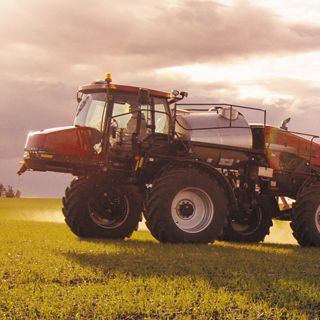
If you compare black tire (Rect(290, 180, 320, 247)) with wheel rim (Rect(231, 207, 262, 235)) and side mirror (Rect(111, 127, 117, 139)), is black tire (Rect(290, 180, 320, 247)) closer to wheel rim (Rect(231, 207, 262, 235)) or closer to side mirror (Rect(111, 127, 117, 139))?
wheel rim (Rect(231, 207, 262, 235))

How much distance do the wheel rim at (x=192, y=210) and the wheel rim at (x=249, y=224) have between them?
3346 millimetres

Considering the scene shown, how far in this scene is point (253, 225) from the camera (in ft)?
55.0

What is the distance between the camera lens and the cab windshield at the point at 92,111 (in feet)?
44.7

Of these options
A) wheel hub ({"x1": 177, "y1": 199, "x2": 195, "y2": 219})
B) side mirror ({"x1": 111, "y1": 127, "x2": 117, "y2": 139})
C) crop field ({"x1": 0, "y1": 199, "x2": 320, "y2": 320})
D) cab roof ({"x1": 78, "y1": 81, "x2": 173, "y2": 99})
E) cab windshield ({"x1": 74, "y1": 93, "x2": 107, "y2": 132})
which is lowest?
crop field ({"x1": 0, "y1": 199, "x2": 320, "y2": 320})

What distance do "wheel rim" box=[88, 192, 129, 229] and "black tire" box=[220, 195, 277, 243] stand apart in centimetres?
323

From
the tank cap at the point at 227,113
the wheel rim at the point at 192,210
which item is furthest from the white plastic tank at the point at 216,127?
the wheel rim at the point at 192,210

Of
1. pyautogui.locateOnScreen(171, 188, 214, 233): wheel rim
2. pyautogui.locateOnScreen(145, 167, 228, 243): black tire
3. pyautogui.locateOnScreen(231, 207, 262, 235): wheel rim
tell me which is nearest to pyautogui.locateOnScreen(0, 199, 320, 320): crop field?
pyautogui.locateOnScreen(145, 167, 228, 243): black tire

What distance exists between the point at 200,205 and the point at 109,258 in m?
3.63

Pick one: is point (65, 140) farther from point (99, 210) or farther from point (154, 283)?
point (154, 283)

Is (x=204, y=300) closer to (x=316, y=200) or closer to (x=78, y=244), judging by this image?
(x=78, y=244)

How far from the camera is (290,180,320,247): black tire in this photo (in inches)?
605

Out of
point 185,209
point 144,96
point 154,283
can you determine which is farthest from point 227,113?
point 154,283

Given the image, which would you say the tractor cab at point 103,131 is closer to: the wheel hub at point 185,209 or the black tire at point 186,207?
the black tire at point 186,207

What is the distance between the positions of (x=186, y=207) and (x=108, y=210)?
7.98 ft
